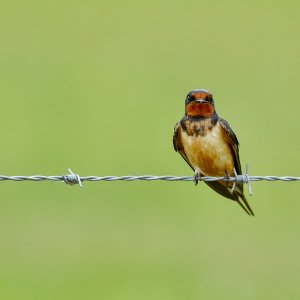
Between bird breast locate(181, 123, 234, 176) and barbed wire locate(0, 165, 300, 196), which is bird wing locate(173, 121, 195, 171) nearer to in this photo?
bird breast locate(181, 123, 234, 176)

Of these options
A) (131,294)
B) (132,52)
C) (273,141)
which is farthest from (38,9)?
(131,294)

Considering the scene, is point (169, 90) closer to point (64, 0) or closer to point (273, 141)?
point (273, 141)

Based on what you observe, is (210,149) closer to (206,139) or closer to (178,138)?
(206,139)

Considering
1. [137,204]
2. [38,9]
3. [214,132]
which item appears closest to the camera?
[214,132]

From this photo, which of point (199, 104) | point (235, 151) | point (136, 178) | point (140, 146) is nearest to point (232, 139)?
point (235, 151)

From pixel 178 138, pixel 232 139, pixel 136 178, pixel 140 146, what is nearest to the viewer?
pixel 136 178

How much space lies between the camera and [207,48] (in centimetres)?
1695

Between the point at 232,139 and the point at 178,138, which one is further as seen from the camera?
the point at 178,138

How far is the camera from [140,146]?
1336 centimetres

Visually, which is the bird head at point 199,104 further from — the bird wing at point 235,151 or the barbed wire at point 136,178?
the barbed wire at point 136,178

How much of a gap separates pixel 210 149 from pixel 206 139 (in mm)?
66

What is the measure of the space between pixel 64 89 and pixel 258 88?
2359 millimetres

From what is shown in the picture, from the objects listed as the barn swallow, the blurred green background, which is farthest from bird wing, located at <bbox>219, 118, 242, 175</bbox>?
the blurred green background

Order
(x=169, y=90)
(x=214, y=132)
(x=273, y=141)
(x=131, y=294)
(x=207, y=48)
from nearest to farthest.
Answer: (x=214, y=132) < (x=131, y=294) < (x=273, y=141) < (x=169, y=90) < (x=207, y=48)
